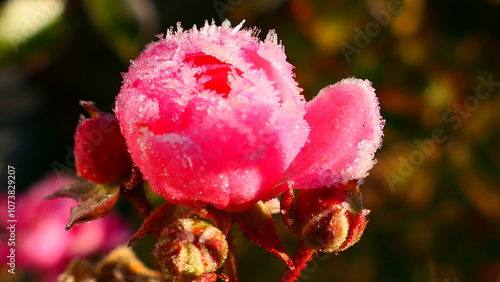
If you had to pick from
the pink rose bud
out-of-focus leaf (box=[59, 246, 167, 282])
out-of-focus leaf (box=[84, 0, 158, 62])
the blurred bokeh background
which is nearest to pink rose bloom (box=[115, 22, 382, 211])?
the pink rose bud

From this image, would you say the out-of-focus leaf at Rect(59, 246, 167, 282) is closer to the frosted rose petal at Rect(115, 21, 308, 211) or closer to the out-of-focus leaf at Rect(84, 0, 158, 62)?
the frosted rose petal at Rect(115, 21, 308, 211)

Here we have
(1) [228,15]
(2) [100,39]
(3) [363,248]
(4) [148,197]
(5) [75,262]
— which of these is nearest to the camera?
(4) [148,197]

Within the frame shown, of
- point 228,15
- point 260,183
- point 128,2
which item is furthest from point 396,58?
point 260,183

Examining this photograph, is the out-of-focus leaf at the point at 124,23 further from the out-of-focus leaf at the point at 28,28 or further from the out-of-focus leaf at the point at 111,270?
the out-of-focus leaf at the point at 111,270

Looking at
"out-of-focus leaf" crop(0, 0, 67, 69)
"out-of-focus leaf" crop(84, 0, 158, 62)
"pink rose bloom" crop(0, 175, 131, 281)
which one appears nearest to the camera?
"pink rose bloom" crop(0, 175, 131, 281)

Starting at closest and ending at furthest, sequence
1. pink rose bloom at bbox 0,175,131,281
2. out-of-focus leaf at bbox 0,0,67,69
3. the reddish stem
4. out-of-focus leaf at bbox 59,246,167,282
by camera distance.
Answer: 1. the reddish stem
2. out-of-focus leaf at bbox 59,246,167,282
3. pink rose bloom at bbox 0,175,131,281
4. out-of-focus leaf at bbox 0,0,67,69

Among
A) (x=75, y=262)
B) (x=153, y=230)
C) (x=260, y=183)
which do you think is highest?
(x=260, y=183)

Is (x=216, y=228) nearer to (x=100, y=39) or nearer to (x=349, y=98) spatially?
(x=349, y=98)
